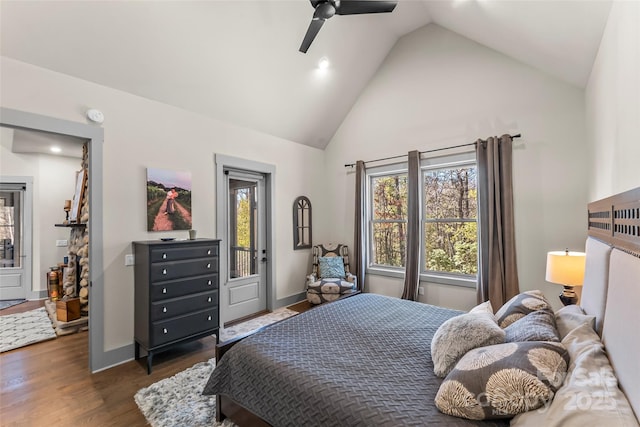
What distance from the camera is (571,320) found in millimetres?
1678

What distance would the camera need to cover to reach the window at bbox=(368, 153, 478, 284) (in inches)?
158

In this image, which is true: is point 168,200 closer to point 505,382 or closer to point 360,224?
point 360,224

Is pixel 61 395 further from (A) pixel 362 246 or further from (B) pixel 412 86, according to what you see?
(B) pixel 412 86

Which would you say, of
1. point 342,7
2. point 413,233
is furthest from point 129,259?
point 413,233

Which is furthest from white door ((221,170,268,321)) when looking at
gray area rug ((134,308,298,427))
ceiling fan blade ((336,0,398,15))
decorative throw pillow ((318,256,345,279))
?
ceiling fan blade ((336,0,398,15))

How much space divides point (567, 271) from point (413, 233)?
187 cm

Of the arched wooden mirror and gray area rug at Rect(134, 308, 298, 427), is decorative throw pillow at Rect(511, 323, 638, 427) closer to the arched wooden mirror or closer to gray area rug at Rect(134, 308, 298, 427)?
gray area rug at Rect(134, 308, 298, 427)

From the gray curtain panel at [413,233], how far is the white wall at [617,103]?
1.92 metres

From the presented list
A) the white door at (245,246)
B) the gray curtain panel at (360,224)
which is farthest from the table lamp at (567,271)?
the white door at (245,246)

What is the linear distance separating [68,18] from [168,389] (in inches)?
127

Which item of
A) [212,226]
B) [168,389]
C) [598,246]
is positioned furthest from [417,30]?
[168,389]

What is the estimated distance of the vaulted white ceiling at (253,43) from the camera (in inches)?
92.5

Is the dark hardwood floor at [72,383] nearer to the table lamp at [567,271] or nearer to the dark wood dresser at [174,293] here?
the dark wood dresser at [174,293]

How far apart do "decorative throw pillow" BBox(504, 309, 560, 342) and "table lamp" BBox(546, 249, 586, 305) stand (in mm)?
1196
